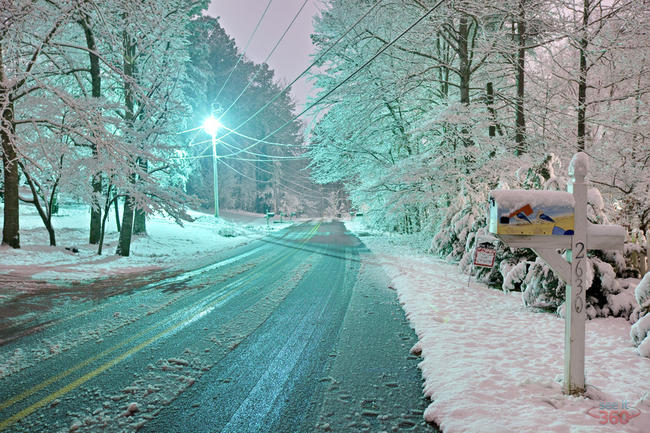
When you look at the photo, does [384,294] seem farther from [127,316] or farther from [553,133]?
[553,133]

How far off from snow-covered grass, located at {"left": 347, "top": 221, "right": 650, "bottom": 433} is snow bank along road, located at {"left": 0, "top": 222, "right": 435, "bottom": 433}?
10.3 inches

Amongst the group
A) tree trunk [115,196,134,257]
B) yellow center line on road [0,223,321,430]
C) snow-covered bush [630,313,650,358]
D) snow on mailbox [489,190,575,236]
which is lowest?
yellow center line on road [0,223,321,430]

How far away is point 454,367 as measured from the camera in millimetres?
3348

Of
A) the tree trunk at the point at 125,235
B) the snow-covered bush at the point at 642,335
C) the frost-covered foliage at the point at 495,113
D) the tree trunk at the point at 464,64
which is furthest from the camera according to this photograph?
the tree trunk at the point at 464,64

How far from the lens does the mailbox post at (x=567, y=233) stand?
257 centimetres

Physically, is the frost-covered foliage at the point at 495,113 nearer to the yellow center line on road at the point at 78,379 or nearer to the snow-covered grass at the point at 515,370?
the snow-covered grass at the point at 515,370

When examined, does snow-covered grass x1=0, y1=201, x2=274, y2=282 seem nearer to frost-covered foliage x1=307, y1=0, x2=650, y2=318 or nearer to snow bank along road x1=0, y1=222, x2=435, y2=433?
snow bank along road x1=0, y1=222, x2=435, y2=433

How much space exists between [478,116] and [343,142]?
20.9ft

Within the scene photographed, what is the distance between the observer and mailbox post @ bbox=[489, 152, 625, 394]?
101 inches

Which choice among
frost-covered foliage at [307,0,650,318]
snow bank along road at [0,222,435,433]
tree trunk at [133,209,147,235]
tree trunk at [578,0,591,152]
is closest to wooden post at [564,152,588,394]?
snow bank along road at [0,222,435,433]

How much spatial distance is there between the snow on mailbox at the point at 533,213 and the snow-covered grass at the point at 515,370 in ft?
4.49

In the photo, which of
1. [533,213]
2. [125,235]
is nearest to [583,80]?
[533,213]

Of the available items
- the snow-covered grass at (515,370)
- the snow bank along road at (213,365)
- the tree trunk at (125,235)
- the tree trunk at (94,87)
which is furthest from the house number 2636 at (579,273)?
the tree trunk at (125,235)

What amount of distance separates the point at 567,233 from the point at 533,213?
14.4 inches
